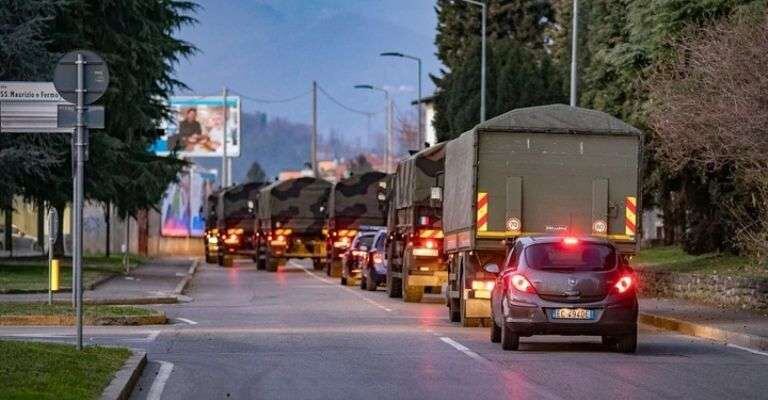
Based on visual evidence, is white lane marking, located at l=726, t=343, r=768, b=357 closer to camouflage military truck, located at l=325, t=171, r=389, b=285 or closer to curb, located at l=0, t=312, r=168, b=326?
curb, located at l=0, t=312, r=168, b=326

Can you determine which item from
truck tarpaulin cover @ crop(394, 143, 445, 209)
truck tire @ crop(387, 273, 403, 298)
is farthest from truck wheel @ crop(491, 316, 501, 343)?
truck tire @ crop(387, 273, 403, 298)

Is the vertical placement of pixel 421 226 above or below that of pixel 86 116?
below

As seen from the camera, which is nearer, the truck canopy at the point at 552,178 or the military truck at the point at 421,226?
the truck canopy at the point at 552,178

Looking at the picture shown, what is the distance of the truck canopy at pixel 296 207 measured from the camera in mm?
63406

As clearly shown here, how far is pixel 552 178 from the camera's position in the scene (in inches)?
1114

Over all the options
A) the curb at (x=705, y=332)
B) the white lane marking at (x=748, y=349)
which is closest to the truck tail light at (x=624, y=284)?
the white lane marking at (x=748, y=349)

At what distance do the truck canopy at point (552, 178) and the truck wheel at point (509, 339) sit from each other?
4.94 m

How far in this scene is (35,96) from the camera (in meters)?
30.2

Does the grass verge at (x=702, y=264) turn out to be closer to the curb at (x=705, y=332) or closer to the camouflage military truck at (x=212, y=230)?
the curb at (x=705, y=332)

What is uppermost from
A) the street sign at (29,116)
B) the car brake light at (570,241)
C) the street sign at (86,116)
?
the street sign at (29,116)

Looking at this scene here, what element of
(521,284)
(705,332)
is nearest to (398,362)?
(521,284)

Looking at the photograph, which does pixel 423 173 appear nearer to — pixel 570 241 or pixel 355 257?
pixel 355 257

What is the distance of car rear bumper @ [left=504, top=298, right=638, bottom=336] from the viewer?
2270 centimetres

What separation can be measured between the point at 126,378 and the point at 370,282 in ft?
96.4
